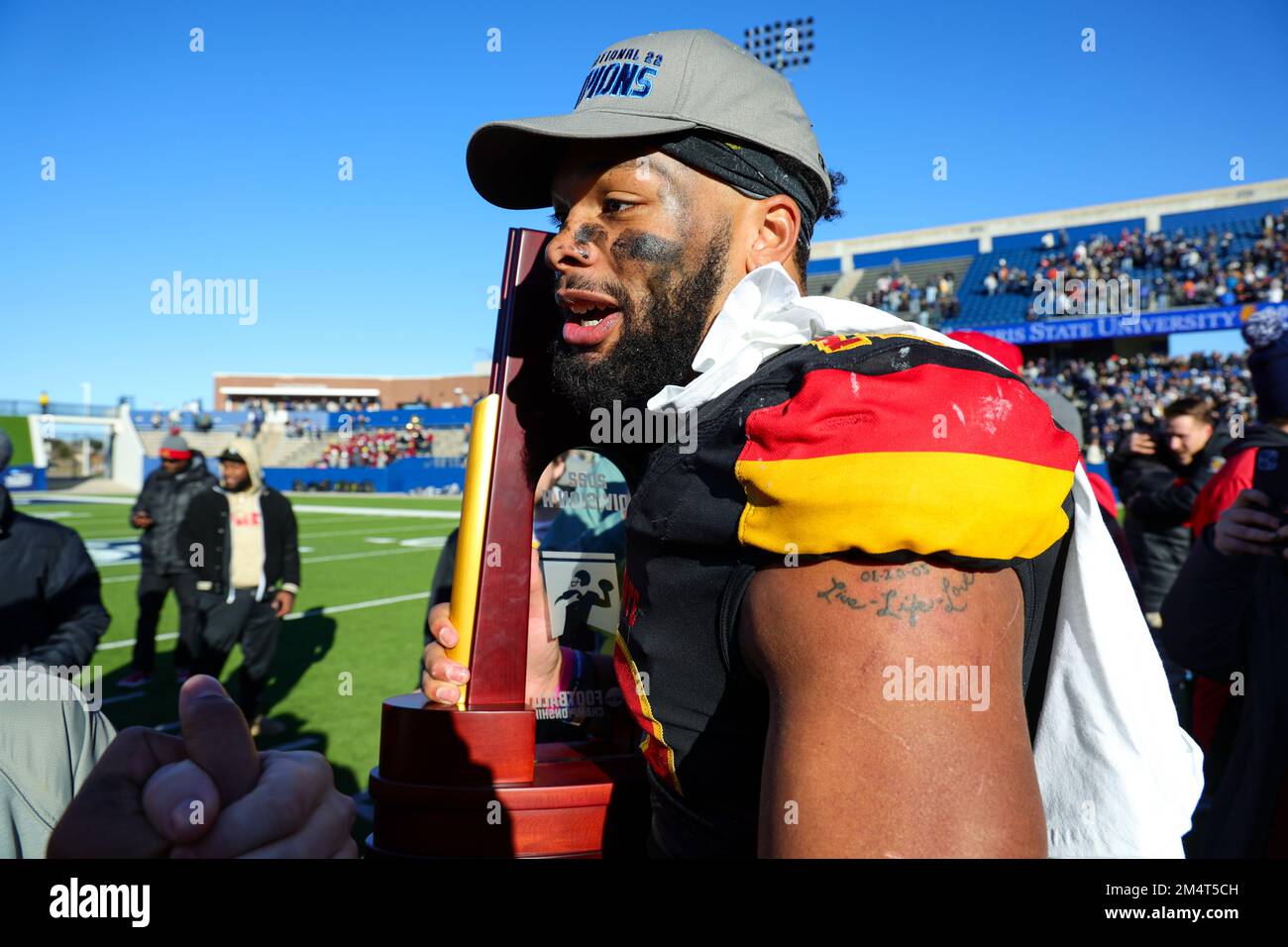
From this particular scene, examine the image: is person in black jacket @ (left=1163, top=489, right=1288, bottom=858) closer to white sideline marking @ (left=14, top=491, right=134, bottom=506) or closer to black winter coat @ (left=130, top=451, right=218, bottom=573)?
black winter coat @ (left=130, top=451, right=218, bottom=573)

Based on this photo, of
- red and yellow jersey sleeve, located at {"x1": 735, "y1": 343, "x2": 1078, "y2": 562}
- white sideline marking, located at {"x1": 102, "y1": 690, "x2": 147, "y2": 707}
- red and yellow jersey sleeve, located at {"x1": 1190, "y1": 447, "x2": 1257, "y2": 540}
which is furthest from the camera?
white sideline marking, located at {"x1": 102, "y1": 690, "x2": 147, "y2": 707}

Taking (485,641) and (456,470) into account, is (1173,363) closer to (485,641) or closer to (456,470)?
(456,470)

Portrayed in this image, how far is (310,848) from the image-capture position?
3.11 feet

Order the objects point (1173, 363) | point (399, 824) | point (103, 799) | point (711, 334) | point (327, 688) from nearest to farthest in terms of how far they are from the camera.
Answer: point (103, 799) → point (711, 334) → point (399, 824) → point (327, 688) → point (1173, 363)

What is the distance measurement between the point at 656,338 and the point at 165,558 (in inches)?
279

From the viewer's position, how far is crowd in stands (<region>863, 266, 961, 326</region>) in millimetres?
40094

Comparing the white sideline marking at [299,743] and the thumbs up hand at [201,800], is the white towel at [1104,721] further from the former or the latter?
the white sideline marking at [299,743]

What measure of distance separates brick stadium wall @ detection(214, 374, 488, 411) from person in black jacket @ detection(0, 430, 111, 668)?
62.0 m

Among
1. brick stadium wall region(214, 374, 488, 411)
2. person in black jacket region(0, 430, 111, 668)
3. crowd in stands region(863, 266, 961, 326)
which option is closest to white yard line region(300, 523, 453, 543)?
person in black jacket region(0, 430, 111, 668)
